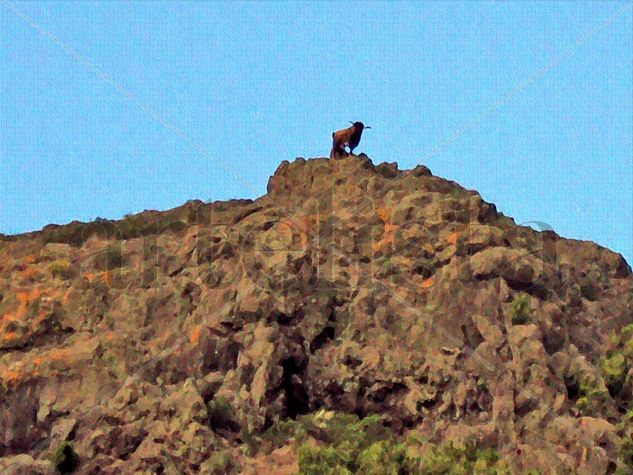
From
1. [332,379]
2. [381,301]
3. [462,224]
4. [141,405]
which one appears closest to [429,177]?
[462,224]

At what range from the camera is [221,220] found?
157 feet

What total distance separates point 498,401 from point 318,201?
9481 mm

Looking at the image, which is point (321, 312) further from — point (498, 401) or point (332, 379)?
point (498, 401)

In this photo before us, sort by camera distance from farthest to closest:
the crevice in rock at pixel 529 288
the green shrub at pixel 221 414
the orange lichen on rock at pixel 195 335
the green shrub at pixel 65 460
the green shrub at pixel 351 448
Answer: the crevice in rock at pixel 529 288 → the orange lichen on rock at pixel 195 335 → the green shrub at pixel 221 414 → the green shrub at pixel 65 460 → the green shrub at pixel 351 448

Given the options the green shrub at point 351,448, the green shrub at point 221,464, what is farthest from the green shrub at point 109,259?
the green shrub at point 221,464

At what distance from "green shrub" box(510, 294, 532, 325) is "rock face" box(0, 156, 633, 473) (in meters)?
0.06

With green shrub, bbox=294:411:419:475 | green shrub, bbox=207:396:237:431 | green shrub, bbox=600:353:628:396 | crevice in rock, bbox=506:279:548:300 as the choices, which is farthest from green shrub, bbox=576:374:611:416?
green shrub, bbox=207:396:237:431

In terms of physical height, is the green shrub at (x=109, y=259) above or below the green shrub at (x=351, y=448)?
above

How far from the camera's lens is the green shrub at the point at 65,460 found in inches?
1551

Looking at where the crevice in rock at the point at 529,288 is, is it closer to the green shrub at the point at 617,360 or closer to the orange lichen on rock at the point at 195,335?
the green shrub at the point at 617,360

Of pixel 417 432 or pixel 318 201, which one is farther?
pixel 318 201

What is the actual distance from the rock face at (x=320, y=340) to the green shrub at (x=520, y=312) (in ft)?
0.19

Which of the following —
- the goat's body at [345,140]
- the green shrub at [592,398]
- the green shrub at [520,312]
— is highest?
the goat's body at [345,140]

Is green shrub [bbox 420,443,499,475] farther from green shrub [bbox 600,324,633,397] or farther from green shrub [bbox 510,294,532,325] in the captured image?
green shrub [bbox 510,294,532,325]
